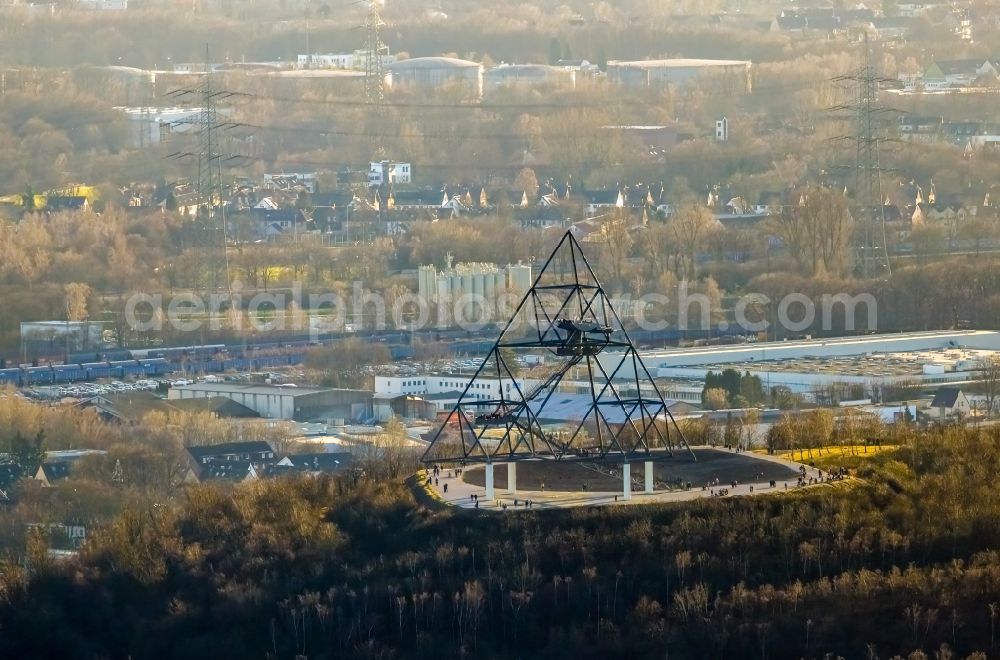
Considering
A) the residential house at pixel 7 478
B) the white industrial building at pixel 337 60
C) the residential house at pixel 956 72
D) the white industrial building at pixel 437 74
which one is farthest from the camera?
the white industrial building at pixel 337 60

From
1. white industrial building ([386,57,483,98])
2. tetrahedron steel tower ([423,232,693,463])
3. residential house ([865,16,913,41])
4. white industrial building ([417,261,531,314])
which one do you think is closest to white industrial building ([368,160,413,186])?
white industrial building ([386,57,483,98])

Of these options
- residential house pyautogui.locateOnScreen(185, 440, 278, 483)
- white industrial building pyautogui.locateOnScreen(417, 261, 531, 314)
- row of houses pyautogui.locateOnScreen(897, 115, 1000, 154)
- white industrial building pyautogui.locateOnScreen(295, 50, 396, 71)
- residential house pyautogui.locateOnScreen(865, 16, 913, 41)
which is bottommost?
residential house pyautogui.locateOnScreen(185, 440, 278, 483)

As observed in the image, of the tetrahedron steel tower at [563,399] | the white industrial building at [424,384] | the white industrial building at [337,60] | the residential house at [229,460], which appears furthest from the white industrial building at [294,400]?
the white industrial building at [337,60]

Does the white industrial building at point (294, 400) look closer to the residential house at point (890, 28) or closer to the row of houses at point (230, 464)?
the row of houses at point (230, 464)

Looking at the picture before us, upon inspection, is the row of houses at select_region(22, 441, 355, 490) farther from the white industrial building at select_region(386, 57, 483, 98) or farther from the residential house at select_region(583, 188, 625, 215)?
the white industrial building at select_region(386, 57, 483, 98)

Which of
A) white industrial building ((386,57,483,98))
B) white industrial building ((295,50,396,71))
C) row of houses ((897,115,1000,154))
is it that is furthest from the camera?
white industrial building ((295,50,396,71))

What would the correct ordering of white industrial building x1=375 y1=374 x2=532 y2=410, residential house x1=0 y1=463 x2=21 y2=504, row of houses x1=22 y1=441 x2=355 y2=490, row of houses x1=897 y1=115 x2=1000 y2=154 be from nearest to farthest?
residential house x1=0 y1=463 x2=21 y2=504 → row of houses x1=22 y1=441 x2=355 y2=490 → white industrial building x1=375 y1=374 x2=532 y2=410 → row of houses x1=897 y1=115 x2=1000 y2=154

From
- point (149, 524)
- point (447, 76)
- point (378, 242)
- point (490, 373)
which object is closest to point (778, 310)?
point (490, 373)
